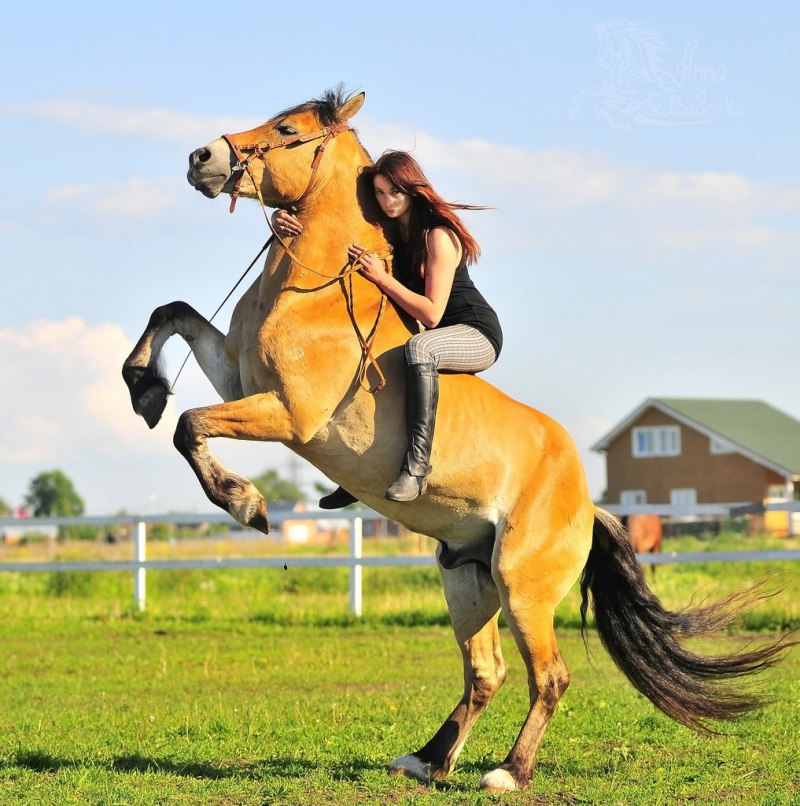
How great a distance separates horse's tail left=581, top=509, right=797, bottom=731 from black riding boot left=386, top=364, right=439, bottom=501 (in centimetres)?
160

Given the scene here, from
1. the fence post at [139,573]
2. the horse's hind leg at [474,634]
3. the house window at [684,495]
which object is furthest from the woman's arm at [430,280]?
the house window at [684,495]

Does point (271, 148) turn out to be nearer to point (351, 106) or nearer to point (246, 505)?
point (351, 106)

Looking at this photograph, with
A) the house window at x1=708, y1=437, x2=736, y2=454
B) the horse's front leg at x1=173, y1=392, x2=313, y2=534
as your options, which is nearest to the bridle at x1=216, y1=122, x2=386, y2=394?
the horse's front leg at x1=173, y1=392, x2=313, y2=534

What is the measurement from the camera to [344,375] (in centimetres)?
587

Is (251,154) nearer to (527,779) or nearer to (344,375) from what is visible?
(344,375)

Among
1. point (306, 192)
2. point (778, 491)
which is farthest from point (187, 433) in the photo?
point (778, 491)

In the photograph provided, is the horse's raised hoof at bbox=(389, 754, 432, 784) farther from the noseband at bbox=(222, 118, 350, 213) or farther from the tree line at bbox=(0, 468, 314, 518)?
the tree line at bbox=(0, 468, 314, 518)

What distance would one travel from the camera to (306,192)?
6.19 m

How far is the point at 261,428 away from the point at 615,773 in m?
2.64

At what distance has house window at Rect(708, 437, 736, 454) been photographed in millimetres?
52031

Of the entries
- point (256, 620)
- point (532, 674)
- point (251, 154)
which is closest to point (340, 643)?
point (256, 620)

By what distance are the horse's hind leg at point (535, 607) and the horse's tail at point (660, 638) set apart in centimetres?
76

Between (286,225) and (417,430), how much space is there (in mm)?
1323

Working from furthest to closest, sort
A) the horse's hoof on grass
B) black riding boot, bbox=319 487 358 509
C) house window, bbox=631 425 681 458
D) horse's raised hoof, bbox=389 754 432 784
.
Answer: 1. house window, bbox=631 425 681 458
2. black riding boot, bbox=319 487 358 509
3. horse's raised hoof, bbox=389 754 432 784
4. the horse's hoof on grass
